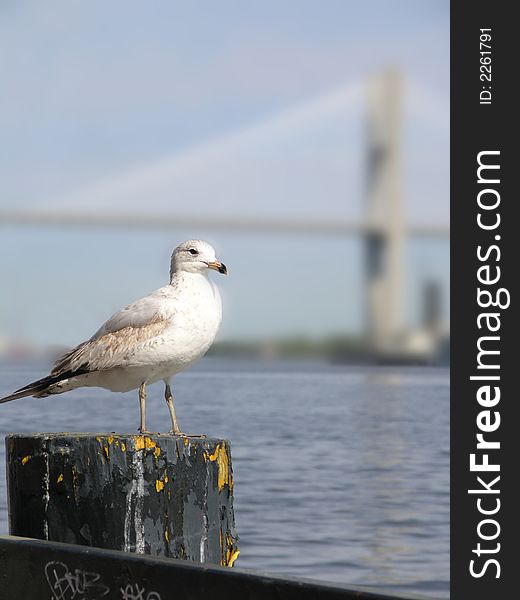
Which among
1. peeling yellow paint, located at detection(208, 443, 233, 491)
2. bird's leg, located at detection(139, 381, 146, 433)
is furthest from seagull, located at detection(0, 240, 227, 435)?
peeling yellow paint, located at detection(208, 443, 233, 491)

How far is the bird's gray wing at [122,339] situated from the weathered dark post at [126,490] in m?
0.58

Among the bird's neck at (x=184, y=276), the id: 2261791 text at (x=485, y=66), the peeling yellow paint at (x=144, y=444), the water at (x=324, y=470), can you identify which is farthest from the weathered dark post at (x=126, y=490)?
the id: 2261791 text at (x=485, y=66)

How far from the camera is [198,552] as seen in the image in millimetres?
2551

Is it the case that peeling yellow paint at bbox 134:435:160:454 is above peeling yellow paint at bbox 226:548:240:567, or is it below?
above

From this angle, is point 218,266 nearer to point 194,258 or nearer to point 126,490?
point 194,258

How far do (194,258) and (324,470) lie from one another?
6.98 metres

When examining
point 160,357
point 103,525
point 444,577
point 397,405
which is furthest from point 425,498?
Result: point 397,405

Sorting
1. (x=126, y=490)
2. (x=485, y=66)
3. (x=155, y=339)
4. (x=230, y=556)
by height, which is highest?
(x=485, y=66)

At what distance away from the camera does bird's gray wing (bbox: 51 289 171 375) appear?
3.13 metres

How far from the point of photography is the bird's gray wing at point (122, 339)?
3.13 metres

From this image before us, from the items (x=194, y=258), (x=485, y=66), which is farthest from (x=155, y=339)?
(x=485, y=66)

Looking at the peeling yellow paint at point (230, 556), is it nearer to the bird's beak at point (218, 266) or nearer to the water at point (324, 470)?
the water at point (324, 470)

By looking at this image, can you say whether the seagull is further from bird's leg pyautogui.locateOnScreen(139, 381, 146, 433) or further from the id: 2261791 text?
the id: 2261791 text

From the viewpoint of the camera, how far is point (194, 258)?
326 centimetres
